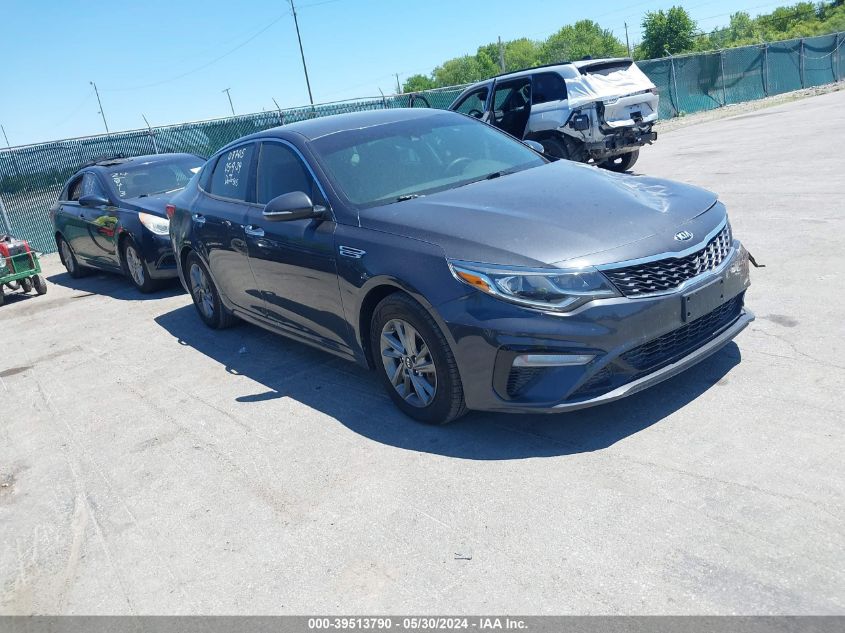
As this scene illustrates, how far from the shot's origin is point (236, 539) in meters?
3.61

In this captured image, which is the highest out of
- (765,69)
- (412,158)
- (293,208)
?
(412,158)

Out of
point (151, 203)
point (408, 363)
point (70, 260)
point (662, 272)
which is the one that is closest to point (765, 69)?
point (70, 260)

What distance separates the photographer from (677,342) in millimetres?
3965

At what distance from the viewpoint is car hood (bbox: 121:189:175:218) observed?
9516mm

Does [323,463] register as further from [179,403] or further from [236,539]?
[179,403]

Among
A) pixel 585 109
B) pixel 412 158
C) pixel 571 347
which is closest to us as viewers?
pixel 571 347

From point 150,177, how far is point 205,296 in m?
3.99

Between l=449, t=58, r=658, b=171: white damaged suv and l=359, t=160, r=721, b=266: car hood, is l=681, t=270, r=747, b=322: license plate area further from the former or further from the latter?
l=449, t=58, r=658, b=171: white damaged suv

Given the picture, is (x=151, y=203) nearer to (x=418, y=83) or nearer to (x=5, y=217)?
(x=5, y=217)

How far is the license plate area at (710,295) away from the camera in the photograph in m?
3.87

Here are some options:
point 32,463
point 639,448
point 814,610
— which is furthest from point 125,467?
point 814,610

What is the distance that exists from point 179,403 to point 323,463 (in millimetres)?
1806

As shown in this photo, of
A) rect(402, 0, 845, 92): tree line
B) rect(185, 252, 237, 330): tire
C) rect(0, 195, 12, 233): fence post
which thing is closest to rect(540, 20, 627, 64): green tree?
rect(402, 0, 845, 92): tree line

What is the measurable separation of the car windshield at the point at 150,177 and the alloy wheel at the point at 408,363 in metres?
6.72
